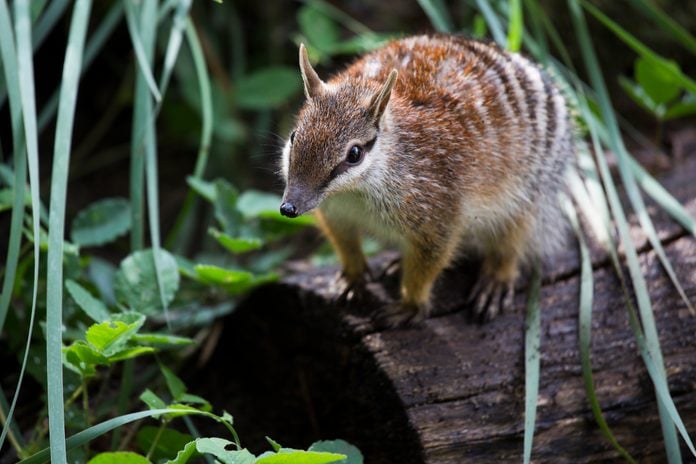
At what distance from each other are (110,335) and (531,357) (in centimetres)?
142

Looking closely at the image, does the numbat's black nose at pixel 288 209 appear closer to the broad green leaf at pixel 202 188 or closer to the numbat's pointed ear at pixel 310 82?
the numbat's pointed ear at pixel 310 82

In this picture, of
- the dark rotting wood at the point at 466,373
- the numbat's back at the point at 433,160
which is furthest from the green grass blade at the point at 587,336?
the numbat's back at the point at 433,160

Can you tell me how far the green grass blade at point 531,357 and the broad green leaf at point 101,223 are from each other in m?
1.70

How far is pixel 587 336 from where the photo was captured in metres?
2.88

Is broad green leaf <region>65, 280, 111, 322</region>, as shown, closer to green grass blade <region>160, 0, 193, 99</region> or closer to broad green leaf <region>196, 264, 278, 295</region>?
broad green leaf <region>196, 264, 278, 295</region>

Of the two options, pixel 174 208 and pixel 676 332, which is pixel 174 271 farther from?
pixel 174 208

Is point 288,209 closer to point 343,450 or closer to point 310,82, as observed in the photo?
point 310,82

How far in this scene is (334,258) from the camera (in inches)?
173

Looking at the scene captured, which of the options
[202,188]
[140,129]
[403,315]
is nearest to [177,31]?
[140,129]

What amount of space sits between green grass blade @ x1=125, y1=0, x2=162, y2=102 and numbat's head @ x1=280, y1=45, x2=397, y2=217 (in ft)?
2.33

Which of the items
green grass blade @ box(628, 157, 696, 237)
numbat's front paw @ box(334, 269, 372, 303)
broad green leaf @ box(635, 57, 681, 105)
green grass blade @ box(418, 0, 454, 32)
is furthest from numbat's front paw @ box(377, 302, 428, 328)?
broad green leaf @ box(635, 57, 681, 105)

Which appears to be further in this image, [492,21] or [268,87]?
[268,87]

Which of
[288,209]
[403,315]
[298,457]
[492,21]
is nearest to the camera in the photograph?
[298,457]

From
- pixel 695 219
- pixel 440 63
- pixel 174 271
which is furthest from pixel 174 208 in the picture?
pixel 695 219
